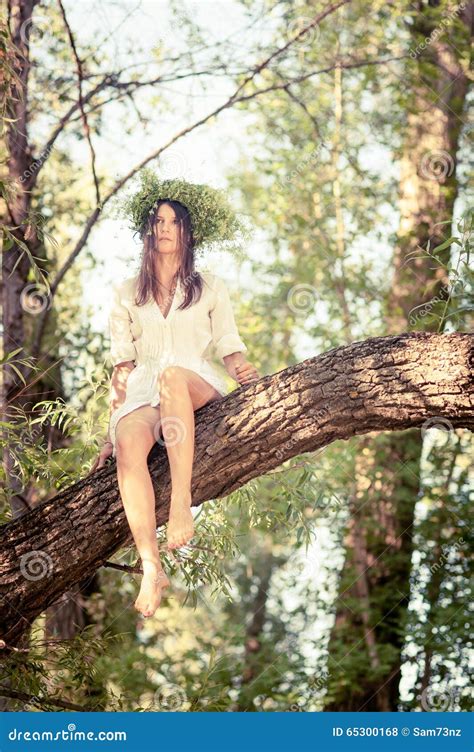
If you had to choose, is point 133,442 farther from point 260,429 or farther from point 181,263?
point 181,263

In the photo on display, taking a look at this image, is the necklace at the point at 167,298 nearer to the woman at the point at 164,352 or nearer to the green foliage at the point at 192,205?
the woman at the point at 164,352

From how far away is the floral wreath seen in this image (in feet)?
11.0

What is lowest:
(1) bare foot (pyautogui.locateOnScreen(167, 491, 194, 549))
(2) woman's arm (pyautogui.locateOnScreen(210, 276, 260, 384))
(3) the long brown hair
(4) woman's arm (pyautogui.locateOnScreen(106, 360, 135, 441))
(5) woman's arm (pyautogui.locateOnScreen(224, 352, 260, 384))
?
(1) bare foot (pyautogui.locateOnScreen(167, 491, 194, 549))

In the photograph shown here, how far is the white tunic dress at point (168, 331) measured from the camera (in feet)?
10.5

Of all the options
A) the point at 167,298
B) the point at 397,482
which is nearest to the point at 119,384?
the point at 167,298

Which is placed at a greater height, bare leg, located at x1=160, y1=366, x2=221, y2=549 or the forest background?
the forest background

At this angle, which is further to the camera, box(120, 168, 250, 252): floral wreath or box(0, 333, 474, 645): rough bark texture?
box(120, 168, 250, 252): floral wreath

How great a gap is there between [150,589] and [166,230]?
1196 millimetres

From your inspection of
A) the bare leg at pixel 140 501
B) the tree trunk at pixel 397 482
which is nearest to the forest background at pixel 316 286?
the tree trunk at pixel 397 482

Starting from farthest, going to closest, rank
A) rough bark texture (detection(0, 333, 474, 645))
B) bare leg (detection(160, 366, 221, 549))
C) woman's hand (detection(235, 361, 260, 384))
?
woman's hand (detection(235, 361, 260, 384)), bare leg (detection(160, 366, 221, 549)), rough bark texture (detection(0, 333, 474, 645))

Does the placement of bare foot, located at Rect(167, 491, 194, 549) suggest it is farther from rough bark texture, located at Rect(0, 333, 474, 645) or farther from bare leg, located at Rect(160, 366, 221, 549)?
rough bark texture, located at Rect(0, 333, 474, 645)

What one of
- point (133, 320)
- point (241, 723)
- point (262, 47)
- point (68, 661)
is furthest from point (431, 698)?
point (262, 47)

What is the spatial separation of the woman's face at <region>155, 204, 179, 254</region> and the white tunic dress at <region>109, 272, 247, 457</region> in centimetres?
13

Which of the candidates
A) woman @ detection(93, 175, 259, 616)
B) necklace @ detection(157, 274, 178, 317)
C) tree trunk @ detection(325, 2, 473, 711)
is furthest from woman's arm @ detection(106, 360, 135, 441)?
tree trunk @ detection(325, 2, 473, 711)
